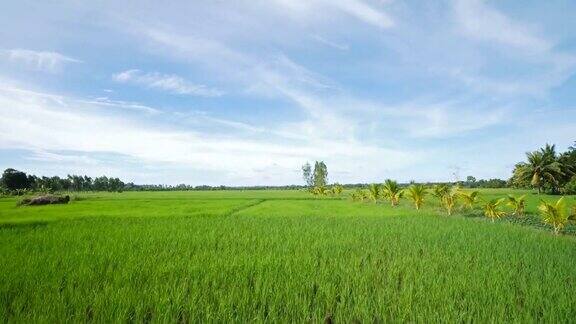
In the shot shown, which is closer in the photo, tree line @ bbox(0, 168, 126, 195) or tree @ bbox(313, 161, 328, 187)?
tree line @ bbox(0, 168, 126, 195)

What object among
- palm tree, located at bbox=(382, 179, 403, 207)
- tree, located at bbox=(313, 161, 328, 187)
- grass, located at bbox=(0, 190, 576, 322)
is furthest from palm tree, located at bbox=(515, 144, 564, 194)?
tree, located at bbox=(313, 161, 328, 187)

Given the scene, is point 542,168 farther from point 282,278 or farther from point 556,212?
point 282,278

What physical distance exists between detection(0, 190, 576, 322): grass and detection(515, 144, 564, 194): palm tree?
31.4 meters

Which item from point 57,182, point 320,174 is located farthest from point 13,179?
point 320,174

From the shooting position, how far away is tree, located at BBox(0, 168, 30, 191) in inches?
2532

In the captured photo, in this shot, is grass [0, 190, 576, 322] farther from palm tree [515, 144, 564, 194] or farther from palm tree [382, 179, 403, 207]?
palm tree [515, 144, 564, 194]

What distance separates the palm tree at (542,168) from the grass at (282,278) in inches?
1237

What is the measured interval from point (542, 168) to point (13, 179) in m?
72.3

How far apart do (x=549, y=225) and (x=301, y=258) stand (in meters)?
12.7

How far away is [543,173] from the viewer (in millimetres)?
37250

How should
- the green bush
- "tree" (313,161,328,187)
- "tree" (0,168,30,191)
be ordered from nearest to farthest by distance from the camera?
1. the green bush
2. "tree" (0,168,30,191)
3. "tree" (313,161,328,187)

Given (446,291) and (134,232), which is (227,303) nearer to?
(446,291)

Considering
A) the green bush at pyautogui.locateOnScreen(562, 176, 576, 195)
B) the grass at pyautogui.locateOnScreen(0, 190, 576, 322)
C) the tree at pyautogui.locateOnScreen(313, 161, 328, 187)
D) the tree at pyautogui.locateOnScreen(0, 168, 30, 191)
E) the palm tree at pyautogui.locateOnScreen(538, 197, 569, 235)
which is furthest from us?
the tree at pyautogui.locateOnScreen(313, 161, 328, 187)

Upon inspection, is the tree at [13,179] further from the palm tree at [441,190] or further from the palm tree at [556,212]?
the palm tree at [556,212]
